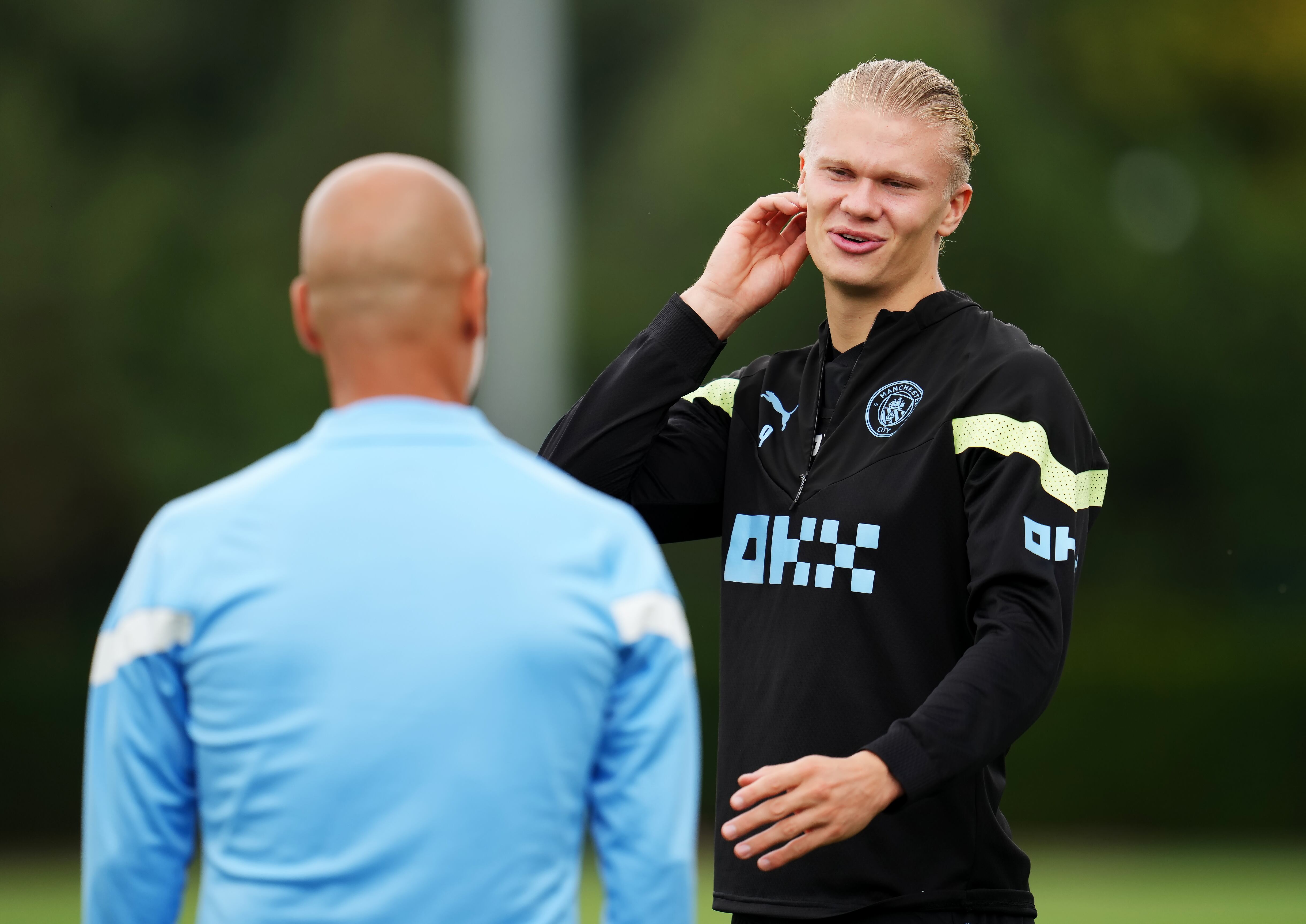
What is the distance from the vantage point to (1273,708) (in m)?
12.6

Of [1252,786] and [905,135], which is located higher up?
[905,135]

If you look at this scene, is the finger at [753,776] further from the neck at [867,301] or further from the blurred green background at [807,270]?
the blurred green background at [807,270]

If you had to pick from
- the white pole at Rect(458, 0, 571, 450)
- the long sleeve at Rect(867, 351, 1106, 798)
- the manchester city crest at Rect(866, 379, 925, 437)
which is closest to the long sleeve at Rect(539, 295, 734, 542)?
the manchester city crest at Rect(866, 379, 925, 437)

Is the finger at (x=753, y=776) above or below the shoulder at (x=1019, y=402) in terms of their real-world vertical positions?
below

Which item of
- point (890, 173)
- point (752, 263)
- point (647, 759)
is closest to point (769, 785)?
point (647, 759)

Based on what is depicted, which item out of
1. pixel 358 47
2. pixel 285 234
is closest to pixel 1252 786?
pixel 285 234

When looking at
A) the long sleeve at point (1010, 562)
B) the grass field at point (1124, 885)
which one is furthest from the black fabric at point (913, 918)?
the grass field at point (1124, 885)

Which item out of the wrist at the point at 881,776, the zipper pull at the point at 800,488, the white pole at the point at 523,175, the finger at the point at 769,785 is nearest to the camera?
the finger at the point at 769,785

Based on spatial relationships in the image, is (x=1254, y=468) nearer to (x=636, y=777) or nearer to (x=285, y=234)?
(x=285, y=234)

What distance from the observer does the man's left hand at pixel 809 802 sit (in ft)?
8.07

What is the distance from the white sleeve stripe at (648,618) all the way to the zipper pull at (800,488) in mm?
1137

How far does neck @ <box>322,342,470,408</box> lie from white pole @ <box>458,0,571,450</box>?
23.9 ft

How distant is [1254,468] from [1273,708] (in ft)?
8.85

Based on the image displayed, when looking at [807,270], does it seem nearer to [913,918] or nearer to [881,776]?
[913,918]
